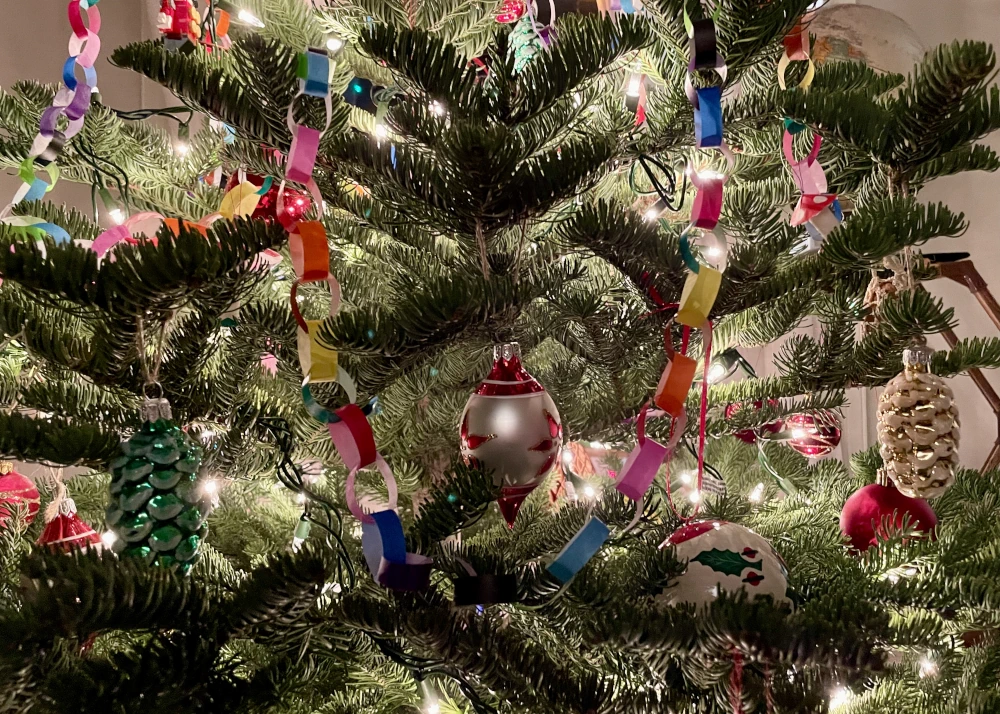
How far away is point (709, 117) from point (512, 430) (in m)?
0.26

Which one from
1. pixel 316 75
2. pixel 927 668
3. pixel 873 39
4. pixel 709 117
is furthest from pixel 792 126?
pixel 873 39

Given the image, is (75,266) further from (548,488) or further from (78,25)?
(548,488)

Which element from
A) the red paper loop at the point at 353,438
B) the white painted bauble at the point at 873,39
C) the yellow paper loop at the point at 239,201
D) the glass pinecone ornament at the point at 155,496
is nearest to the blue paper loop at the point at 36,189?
the yellow paper loop at the point at 239,201

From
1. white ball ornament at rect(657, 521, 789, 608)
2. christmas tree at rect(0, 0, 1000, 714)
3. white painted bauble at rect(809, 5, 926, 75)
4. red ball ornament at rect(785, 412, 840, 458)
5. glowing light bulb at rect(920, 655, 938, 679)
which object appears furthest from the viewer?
white painted bauble at rect(809, 5, 926, 75)

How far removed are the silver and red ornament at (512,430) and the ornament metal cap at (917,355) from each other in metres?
0.34

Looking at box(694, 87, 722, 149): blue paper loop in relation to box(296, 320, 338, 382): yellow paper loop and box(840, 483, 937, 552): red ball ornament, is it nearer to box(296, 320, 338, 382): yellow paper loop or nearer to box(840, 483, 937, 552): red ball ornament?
box(296, 320, 338, 382): yellow paper loop

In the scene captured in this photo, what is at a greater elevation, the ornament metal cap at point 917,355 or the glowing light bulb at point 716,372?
the glowing light bulb at point 716,372

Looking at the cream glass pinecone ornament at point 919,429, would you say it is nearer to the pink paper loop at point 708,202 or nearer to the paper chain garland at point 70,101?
the pink paper loop at point 708,202

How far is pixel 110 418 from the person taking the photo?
60 centimetres

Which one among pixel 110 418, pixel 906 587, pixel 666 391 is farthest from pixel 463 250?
pixel 906 587

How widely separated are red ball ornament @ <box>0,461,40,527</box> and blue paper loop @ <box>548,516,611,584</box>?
25.6 inches

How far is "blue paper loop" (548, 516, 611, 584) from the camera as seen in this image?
507mm

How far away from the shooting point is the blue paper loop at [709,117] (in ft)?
1.74

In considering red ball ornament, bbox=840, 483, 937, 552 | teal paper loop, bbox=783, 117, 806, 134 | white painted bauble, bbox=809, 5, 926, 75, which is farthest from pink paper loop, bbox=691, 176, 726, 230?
white painted bauble, bbox=809, 5, 926, 75
